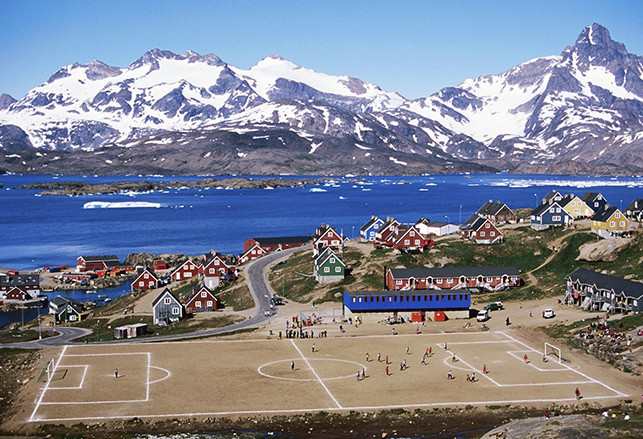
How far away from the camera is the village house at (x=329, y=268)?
105000 millimetres

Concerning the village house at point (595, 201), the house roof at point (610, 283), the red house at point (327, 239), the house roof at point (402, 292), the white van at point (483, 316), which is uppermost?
the village house at point (595, 201)

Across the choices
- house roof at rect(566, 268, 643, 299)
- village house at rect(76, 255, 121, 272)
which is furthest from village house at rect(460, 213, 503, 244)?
village house at rect(76, 255, 121, 272)

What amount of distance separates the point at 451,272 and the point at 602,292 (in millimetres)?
21328

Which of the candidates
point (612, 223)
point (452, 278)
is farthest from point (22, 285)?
point (612, 223)

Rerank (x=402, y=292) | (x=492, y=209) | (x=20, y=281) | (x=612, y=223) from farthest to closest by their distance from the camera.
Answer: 1. (x=492, y=209)
2. (x=20, y=281)
3. (x=612, y=223)
4. (x=402, y=292)

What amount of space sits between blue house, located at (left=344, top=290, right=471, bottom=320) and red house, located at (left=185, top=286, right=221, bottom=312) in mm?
20484

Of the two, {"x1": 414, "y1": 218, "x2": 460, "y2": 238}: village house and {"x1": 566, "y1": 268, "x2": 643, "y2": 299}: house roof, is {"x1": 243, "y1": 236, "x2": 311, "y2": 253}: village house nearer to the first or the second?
{"x1": 414, "y1": 218, "x2": 460, "y2": 238}: village house

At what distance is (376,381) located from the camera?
64.4 meters

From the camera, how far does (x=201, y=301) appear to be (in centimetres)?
10006

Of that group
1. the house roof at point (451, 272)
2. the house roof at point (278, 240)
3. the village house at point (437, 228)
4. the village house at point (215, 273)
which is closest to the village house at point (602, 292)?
the house roof at point (451, 272)

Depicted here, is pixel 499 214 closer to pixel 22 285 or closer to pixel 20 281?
pixel 22 285

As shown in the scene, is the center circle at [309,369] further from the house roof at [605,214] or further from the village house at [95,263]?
the village house at [95,263]

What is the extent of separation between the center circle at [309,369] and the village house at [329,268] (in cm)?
3326

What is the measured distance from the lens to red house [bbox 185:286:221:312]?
327 ft
